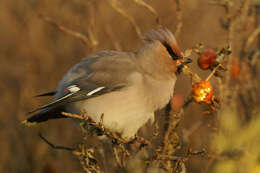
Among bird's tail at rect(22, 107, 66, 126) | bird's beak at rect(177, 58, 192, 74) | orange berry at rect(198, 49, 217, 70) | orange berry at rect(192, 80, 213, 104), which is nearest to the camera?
orange berry at rect(192, 80, 213, 104)

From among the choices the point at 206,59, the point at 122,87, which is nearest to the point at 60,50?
the point at 122,87

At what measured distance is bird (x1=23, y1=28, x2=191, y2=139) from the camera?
268cm

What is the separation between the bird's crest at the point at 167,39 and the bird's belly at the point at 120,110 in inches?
14.6

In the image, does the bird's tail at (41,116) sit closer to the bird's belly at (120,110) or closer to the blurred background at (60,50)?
the bird's belly at (120,110)

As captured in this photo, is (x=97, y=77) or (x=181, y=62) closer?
(x=181, y=62)

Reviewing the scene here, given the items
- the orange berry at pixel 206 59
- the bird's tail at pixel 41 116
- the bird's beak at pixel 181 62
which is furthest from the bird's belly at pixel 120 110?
the orange berry at pixel 206 59

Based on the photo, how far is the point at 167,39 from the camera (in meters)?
2.65

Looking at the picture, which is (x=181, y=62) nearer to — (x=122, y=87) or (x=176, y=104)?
(x=176, y=104)

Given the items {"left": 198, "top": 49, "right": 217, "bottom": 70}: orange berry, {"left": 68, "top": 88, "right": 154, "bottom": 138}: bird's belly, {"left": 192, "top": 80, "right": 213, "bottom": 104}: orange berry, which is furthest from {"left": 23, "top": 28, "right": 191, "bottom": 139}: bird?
{"left": 192, "top": 80, "right": 213, "bottom": 104}: orange berry

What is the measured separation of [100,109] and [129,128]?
232 mm

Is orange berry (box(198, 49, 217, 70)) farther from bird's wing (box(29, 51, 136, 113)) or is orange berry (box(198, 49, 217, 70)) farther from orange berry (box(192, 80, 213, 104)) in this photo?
bird's wing (box(29, 51, 136, 113))

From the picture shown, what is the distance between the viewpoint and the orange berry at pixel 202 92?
201 centimetres

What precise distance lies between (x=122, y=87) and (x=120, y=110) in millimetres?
175

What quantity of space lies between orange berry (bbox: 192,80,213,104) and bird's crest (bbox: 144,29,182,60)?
0.63 meters
